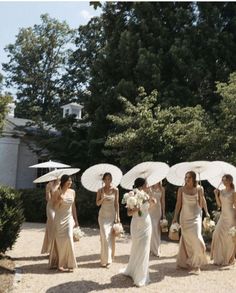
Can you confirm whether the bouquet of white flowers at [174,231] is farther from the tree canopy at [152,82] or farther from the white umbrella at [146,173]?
the tree canopy at [152,82]

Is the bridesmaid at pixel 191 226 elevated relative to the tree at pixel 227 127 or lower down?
lower down

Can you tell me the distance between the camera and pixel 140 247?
8180 mm

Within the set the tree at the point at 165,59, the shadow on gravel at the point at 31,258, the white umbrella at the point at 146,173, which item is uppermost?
the tree at the point at 165,59

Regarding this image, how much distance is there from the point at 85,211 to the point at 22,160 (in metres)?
11.2

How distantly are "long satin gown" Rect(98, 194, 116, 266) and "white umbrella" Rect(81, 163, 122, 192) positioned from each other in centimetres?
44

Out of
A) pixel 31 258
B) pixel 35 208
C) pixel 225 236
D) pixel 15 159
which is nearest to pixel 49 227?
pixel 31 258

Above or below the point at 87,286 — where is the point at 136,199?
above

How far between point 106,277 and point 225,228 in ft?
10.7

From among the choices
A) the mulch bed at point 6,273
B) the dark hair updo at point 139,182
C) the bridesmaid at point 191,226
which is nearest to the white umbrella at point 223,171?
the bridesmaid at point 191,226

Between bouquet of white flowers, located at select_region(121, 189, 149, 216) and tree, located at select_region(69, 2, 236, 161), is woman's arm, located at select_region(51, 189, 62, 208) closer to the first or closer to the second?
bouquet of white flowers, located at select_region(121, 189, 149, 216)

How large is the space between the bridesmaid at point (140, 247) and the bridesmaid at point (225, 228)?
8.35 feet

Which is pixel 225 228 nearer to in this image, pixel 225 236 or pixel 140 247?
pixel 225 236

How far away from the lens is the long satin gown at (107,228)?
31.8 ft

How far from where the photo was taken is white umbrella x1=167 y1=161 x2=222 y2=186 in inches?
379
